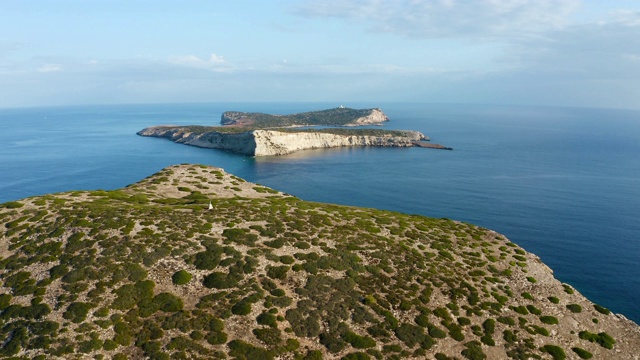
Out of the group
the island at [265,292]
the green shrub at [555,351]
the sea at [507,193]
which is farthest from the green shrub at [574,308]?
the sea at [507,193]

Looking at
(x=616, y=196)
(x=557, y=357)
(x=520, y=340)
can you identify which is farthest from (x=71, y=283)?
(x=616, y=196)

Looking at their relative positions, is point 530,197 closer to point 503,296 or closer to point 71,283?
point 503,296

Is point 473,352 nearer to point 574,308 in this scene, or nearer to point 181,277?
point 574,308

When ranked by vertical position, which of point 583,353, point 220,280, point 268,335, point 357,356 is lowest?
point 583,353

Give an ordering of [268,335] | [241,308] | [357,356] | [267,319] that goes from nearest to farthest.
Answer: 1. [357,356]
2. [268,335]
3. [267,319]
4. [241,308]

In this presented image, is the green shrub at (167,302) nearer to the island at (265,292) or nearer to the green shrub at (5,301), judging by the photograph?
the island at (265,292)

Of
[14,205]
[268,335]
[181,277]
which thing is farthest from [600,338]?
[14,205]

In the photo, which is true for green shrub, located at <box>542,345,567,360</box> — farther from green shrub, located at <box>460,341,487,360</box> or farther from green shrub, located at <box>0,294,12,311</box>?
green shrub, located at <box>0,294,12,311</box>
